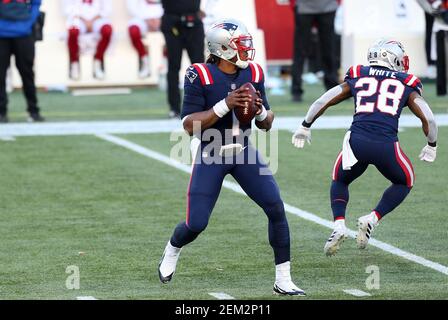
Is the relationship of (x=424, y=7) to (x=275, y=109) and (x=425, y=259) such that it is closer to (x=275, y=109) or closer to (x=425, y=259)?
(x=275, y=109)

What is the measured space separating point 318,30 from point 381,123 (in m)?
9.02

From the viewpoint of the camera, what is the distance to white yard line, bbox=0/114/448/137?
1517 cm

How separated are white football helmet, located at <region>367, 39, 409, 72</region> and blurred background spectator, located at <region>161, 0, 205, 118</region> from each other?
7.30 meters

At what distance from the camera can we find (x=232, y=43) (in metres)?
7.61

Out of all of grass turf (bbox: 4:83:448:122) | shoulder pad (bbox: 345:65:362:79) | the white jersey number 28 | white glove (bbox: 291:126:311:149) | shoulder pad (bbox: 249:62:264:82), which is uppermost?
shoulder pad (bbox: 249:62:264:82)

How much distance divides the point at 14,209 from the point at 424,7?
29.2 ft

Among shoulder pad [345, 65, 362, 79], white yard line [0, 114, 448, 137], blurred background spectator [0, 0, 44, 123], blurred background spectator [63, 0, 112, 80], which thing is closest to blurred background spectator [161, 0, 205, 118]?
white yard line [0, 114, 448, 137]

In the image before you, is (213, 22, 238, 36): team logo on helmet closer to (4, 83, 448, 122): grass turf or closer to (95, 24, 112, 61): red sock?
(4, 83, 448, 122): grass turf

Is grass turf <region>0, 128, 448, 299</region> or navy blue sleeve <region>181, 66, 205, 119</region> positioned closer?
navy blue sleeve <region>181, 66, 205, 119</region>

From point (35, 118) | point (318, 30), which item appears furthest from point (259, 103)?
point (318, 30)

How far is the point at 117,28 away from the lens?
20391mm

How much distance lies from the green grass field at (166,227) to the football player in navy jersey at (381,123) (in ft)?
1.38

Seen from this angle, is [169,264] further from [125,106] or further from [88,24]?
[88,24]
